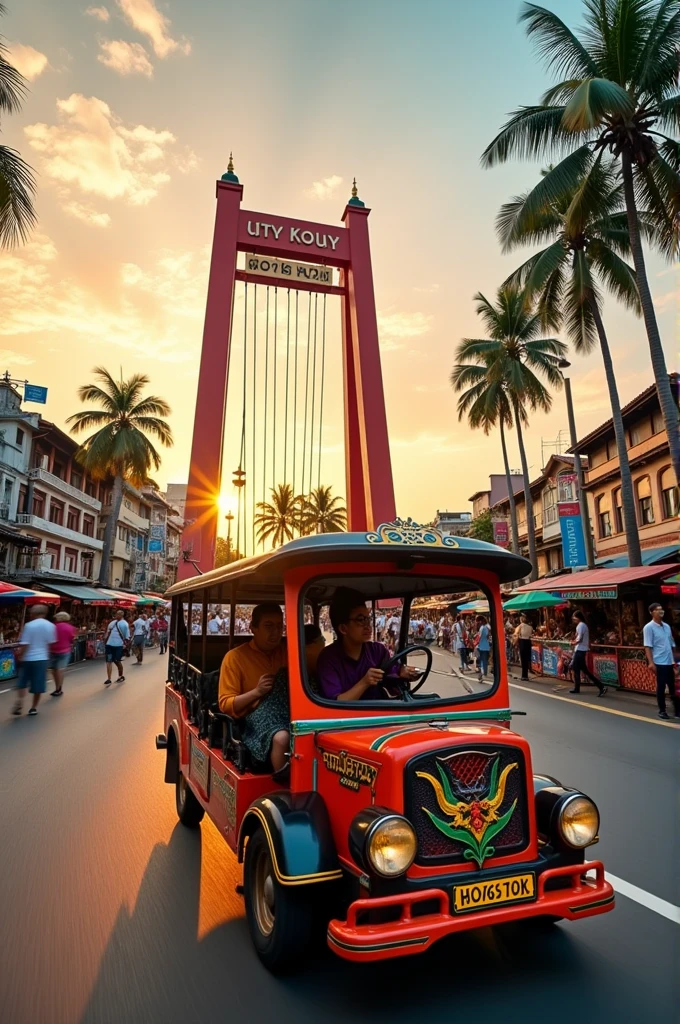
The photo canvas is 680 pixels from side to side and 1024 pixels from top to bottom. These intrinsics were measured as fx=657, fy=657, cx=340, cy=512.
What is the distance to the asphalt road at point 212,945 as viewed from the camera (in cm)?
274

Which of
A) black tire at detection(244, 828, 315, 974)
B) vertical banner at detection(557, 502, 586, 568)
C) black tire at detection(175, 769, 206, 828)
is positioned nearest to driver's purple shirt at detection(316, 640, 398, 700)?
black tire at detection(244, 828, 315, 974)

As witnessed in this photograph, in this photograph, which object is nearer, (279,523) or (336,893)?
(336,893)

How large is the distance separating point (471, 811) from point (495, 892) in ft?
1.04

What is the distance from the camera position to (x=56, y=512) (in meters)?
39.1

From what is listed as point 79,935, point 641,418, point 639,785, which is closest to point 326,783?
point 79,935

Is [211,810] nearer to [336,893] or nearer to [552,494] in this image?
[336,893]

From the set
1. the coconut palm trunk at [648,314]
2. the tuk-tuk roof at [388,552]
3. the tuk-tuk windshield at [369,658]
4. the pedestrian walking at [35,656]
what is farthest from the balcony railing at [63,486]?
the tuk-tuk roof at [388,552]

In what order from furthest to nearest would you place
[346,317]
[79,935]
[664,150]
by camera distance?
[346,317] → [664,150] → [79,935]

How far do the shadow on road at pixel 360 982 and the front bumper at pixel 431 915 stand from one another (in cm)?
35

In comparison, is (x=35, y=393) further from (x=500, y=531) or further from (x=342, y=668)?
(x=342, y=668)

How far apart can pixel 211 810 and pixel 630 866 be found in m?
2.82

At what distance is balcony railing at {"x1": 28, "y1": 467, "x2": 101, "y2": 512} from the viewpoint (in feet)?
114

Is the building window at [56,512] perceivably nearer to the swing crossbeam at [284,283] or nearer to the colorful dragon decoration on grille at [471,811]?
the swing crossbeam at [284,283]

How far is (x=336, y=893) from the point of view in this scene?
3.04 metres
